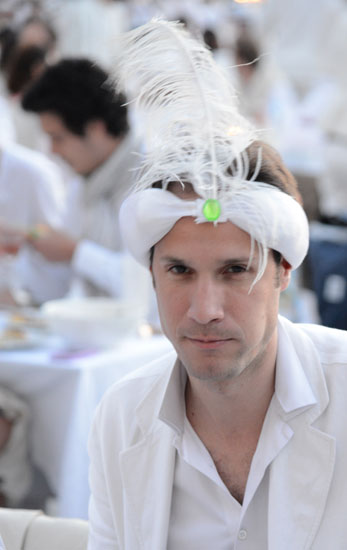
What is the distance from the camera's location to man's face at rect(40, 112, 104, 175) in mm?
3664

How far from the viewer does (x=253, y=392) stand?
165 cm

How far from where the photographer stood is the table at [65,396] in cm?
272

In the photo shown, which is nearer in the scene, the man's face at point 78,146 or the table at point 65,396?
the table at point 65,396

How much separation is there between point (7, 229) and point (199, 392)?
2113 mm

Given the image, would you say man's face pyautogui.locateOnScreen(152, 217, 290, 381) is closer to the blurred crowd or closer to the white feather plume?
the white feather plume

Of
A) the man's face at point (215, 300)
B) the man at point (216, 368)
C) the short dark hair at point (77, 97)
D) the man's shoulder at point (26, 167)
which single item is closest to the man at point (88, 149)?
the short dark hair at point (77, 97)

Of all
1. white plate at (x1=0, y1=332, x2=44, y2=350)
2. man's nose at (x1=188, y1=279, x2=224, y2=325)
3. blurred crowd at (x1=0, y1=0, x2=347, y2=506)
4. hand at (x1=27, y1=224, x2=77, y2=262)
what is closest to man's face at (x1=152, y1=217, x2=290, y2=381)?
man's nose at (x1=188, y1=279, x2=224, y2=325)

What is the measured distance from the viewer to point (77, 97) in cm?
370

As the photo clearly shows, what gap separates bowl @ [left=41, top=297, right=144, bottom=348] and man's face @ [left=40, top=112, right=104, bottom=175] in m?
0.95

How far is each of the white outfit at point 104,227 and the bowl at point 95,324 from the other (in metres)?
0.40

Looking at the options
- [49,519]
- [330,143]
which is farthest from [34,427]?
[330,143]

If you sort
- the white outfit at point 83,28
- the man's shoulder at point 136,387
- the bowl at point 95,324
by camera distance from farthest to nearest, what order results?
the white outfit at point 83,28 < the bowl at point 95,324 < the man's shoulder at point 136,387

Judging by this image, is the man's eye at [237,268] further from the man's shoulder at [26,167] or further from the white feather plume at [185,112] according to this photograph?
the man's shoulder at [26,167]

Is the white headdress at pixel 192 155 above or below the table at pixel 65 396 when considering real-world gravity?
above
